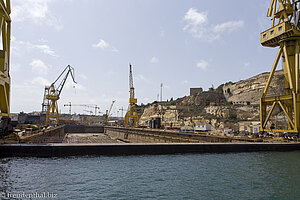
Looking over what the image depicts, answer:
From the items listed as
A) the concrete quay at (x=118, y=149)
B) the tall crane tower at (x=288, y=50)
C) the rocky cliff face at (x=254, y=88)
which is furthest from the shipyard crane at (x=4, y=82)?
the rocky cliff face at (x=254, y=88)

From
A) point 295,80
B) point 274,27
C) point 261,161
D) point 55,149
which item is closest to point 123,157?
point 55,149

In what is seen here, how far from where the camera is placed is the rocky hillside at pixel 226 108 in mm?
76000

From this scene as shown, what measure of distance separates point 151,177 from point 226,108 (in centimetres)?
7077

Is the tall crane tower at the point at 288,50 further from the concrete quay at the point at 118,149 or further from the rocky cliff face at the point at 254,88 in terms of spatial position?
the rocky cliff face at the point at 254,88

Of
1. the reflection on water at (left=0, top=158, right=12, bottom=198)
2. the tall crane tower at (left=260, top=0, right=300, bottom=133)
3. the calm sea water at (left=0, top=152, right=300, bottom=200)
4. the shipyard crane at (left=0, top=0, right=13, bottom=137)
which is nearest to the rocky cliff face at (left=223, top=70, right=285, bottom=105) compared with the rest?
the tall crane tower at (left=260, top=0, right=300, bottom=133)

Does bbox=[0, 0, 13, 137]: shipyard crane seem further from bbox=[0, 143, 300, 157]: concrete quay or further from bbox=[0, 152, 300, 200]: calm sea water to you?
bbox=[0, 152, 300, 200]: calm sea water

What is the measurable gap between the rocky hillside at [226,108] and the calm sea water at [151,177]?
49753mm

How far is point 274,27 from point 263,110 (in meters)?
14.0

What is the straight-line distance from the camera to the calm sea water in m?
→ 13.8

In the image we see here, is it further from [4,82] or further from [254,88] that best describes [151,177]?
[254,88]

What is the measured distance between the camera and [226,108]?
272 feet

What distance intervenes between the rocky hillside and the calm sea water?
163 feet

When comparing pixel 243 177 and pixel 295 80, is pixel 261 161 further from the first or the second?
pixel 295 80

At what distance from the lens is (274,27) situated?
39844mm
